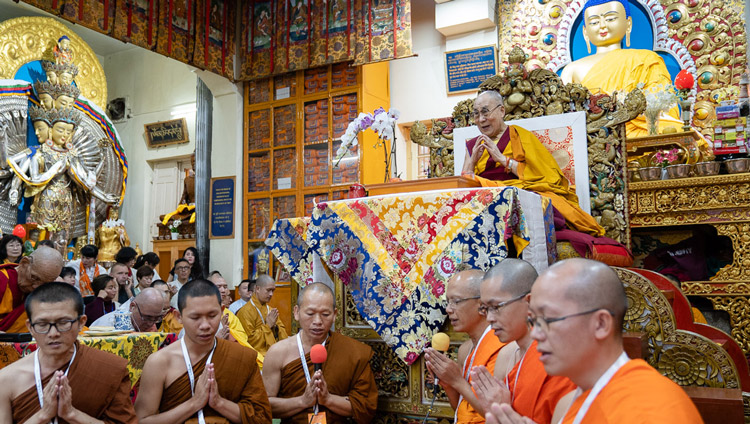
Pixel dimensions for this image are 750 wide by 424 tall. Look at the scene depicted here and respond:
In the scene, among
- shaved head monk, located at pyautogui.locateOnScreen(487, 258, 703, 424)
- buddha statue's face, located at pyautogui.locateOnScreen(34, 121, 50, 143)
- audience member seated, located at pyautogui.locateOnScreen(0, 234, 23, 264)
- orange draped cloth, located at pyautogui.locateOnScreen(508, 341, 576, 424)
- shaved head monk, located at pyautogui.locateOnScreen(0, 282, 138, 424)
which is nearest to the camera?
shaved head monk, located at pyautogui.locateOnScreen(487, 258, 703, 424)

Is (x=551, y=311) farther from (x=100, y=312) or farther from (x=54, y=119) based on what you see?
(x=54, y=119)

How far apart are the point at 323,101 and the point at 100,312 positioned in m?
4.96

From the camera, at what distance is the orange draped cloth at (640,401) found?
1.35 m

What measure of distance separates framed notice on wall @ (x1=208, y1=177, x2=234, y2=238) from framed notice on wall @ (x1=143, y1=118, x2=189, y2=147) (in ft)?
13.1

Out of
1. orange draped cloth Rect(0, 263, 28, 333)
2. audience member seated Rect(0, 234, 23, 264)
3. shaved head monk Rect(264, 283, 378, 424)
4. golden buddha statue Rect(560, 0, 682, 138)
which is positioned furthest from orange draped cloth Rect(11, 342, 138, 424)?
golden buddha statue Rect(560, 0, 682, 138)

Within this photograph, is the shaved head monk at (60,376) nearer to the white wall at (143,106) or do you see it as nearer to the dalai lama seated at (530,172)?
the dalai lama seated at (530,172)

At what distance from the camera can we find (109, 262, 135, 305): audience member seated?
688cm

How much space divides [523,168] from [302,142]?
17.9 feet

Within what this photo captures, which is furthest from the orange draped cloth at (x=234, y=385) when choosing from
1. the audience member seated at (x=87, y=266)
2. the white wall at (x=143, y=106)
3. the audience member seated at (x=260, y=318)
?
the white wall at (x=143, y=106)

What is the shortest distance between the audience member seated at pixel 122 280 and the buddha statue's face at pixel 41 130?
5.66m

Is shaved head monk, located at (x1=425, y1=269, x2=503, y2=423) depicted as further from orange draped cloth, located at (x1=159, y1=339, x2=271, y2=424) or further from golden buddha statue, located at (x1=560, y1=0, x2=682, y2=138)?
golden buddha statue, located at (x1=560, y1=0, x2=682, y2=138)

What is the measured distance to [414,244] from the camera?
3367mm

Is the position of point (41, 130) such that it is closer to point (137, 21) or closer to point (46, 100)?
point (46, 100)

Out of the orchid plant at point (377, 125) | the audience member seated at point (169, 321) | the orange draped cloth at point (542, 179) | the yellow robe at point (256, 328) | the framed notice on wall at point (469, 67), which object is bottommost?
the yellow robe at point (256, 328)
